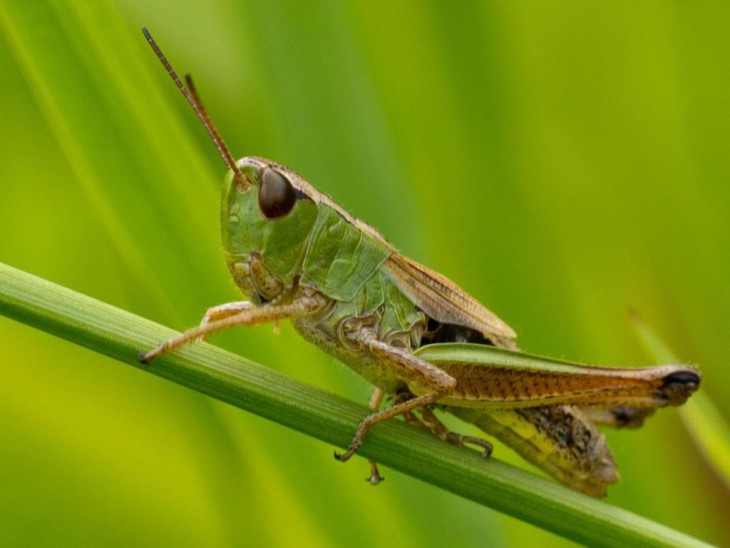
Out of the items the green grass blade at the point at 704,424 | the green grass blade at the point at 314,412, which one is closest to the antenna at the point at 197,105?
→ the green grass blade at the point at 314,412

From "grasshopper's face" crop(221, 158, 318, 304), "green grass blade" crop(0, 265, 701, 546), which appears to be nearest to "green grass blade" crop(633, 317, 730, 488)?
"green grass blade" crop(0, 265, 701, 546)

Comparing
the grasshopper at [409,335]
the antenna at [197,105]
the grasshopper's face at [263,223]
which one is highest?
the antenna at [197,105]

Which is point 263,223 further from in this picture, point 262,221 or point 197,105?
point 197,105

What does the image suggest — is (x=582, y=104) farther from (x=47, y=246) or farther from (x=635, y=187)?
(x=47, y=246)

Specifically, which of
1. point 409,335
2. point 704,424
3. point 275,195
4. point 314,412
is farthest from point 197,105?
point 704,424

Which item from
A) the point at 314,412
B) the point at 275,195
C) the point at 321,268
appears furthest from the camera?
the point at 321,268

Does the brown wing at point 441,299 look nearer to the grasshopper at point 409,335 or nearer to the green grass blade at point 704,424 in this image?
the grasshopper at point 409,335

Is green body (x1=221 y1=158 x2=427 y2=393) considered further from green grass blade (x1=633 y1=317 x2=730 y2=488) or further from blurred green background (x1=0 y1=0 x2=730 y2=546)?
green grass blade (x1=633 y1=317 x2=730 y2=488)
